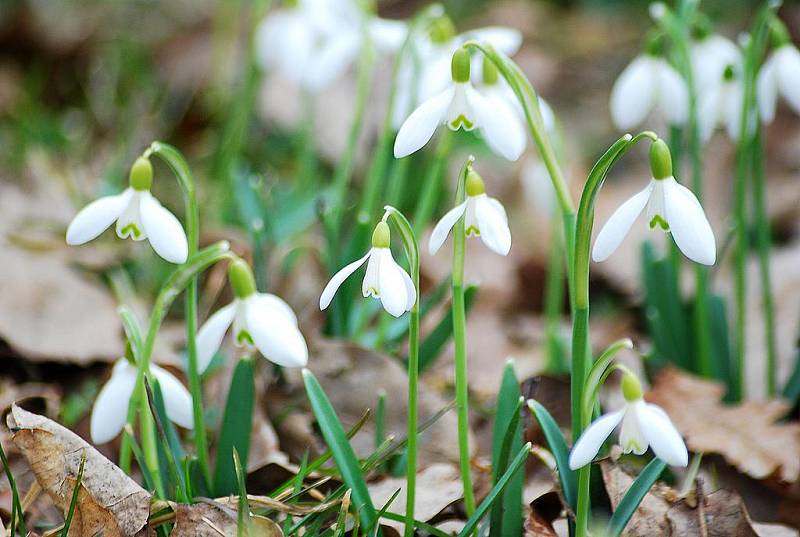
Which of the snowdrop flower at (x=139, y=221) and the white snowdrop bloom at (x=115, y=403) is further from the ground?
the snowdrop flower at (x=139, y=221)

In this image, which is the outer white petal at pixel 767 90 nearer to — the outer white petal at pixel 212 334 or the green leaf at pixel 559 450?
the green leaf at pixel 559 450

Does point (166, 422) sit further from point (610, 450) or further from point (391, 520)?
point (610, 450)

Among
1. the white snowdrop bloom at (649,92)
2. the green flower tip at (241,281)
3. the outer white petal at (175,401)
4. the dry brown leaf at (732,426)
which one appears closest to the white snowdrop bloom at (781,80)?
the white snowdrop bloom at (649,92)

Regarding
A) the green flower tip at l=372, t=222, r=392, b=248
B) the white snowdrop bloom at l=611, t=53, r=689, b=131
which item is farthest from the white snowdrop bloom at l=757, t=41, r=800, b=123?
the green flower tip at l=372, t=222, r=392, b=248

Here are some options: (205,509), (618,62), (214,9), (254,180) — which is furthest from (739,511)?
(214,9)

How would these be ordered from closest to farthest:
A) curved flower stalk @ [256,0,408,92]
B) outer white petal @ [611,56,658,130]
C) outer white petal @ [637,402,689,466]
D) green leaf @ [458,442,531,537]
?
outer white petal @ [637,402,689,466]
green leaf @ [458,442,531,537]
outer white petal @ [611,56,658,130]
curved flower stalk @ [256,0,408,92]

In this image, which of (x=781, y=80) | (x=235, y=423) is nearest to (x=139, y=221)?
(x=235, y=423)

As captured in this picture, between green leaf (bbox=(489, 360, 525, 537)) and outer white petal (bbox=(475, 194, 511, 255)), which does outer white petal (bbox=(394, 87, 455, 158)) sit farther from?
green leaf (bbox=(489, 360, 525, 537))
